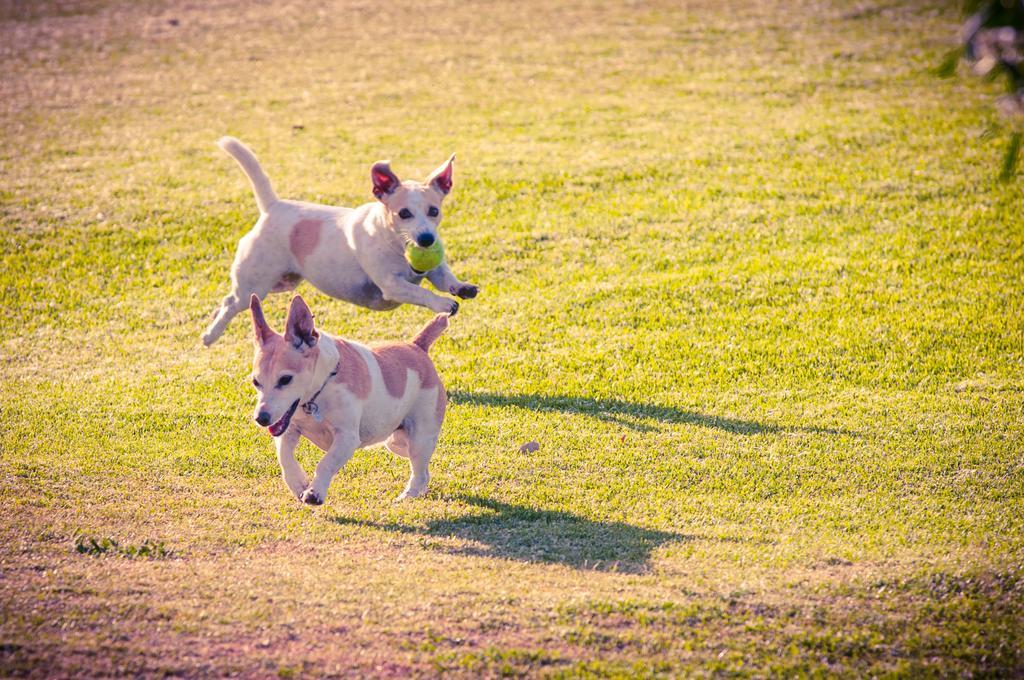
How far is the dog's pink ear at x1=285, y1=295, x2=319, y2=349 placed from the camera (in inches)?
290

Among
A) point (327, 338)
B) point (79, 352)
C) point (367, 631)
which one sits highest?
point (327, 338)

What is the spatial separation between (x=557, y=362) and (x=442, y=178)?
9.13ft

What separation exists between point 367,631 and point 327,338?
83.6 inches

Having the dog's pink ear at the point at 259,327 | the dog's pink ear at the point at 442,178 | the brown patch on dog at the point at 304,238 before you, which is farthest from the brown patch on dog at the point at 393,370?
the brown patch on dog at the point at 304,238

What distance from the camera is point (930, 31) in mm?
23438

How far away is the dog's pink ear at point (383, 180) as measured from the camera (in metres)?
9.55

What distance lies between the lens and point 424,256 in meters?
9.75

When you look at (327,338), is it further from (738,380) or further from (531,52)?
(531,52)

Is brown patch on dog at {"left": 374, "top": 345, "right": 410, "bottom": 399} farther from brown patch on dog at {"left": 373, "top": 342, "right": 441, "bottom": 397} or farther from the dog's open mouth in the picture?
the dog's open mouth

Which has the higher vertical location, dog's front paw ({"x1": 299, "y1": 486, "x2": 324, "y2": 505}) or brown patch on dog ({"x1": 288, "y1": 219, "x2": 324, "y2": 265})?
brown patch on dog ({"x1": 288, "y1": 219, "x2": 324, "y2": 265})

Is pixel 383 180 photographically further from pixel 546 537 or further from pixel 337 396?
pixel 546 537

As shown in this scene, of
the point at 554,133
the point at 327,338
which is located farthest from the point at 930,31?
the point at 327,338

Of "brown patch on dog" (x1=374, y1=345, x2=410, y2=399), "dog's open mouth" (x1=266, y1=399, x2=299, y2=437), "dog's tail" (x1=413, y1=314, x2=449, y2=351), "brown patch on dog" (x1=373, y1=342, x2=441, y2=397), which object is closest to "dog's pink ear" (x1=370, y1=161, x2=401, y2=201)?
"dog's tail" (x1=413, y1=314, x2=449, y2=351)

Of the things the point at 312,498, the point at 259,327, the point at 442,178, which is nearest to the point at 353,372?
the point at 259,327
